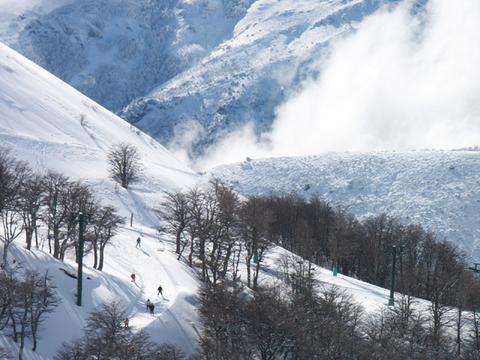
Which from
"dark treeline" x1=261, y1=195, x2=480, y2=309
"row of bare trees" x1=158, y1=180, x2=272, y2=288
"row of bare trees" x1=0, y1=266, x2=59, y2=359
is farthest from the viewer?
"dark treeline" x1=261, y1=195, x2=480, y2=309

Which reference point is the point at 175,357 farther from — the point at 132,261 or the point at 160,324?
the point at 132,261

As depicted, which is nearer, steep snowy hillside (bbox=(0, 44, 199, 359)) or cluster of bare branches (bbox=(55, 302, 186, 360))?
cluster of bare branches (bbox=(55, 302, 186, 360))

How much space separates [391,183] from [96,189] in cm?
8128

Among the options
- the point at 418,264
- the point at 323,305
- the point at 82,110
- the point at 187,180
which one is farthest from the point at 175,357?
the point at 82,110

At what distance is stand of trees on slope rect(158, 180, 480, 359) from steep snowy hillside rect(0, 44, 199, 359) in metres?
3.06

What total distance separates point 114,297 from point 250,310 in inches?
425

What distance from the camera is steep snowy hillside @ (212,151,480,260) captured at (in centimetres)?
13462

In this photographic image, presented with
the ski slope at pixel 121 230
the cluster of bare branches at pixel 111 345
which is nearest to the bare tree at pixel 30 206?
the ski slope at pixel 121 230

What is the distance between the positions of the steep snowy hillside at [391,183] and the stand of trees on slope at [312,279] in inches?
724

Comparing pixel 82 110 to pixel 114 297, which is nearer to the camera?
pixel 114 297

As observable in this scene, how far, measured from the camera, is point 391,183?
500ft

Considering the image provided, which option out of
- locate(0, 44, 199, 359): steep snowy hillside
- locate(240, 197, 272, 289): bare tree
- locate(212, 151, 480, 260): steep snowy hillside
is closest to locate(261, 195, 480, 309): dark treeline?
locate(240, 197, 272, 289): bare tree

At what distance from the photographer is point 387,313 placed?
5778 centimetres

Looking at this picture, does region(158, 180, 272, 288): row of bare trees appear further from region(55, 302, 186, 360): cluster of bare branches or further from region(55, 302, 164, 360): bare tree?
region(55, 302, 164, 360): bare tree
